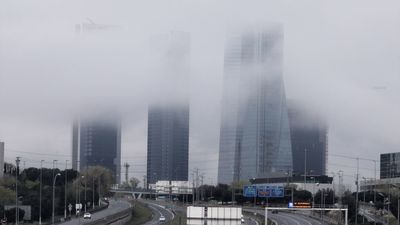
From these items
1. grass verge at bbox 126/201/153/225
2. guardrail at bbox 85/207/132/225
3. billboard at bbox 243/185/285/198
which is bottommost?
grass verge at bbox 126/201/153/225

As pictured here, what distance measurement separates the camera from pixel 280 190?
158500mm

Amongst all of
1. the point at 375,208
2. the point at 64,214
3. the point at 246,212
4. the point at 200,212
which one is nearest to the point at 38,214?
the point at 64,214

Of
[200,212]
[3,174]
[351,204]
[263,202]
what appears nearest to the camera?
[200,212]

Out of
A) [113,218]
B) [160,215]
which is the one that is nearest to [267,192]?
[160,215]

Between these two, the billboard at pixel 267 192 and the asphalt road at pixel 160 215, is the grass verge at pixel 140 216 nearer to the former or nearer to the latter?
the asphalt road at pixel 160 215

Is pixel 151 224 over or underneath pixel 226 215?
underneath

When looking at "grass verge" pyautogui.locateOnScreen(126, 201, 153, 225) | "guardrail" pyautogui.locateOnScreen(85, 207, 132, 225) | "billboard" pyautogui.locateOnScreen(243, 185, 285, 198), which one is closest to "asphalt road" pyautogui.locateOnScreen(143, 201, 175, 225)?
"grass verge" pyautogui.locateOnScreen(126, 201, 153, 225)

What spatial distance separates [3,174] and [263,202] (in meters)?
A: 66.3

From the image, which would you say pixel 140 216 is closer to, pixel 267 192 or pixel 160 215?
pixel 160 215

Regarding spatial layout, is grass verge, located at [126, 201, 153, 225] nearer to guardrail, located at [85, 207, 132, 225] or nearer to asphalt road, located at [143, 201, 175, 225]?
asphalt road, located at [143, 201, 175, 225]

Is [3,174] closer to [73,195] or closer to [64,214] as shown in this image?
[73,195]

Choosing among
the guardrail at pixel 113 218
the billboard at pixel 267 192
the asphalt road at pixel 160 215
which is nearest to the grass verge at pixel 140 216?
the asphalt road at pixel 160 215

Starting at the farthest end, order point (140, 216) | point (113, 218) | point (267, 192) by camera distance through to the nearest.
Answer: point (140, 216), point (267, 192), point (113, 218)

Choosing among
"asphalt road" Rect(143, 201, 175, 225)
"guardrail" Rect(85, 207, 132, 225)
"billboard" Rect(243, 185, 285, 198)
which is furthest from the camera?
"billboard" Rect(243, 185, 285, 198)
